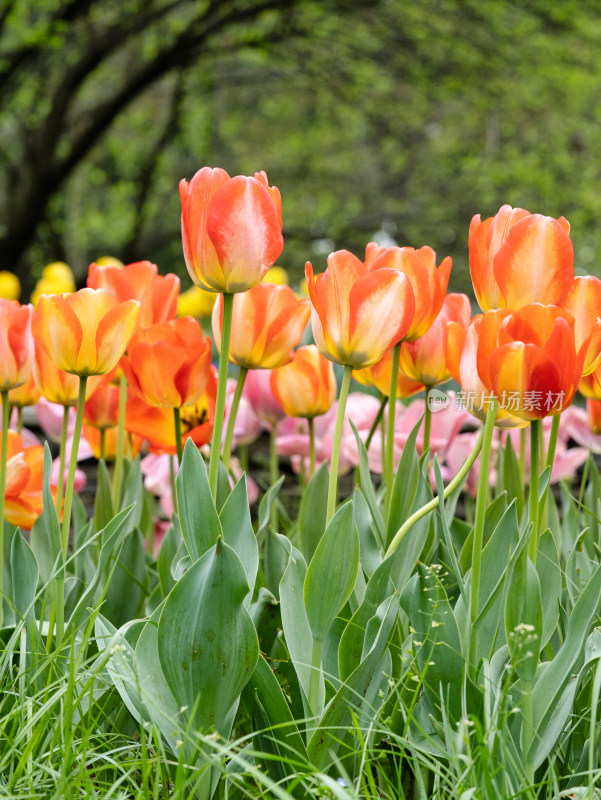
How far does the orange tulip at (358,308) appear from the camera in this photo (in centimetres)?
77

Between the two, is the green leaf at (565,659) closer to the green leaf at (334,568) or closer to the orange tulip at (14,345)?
the green leaf at (334,568)

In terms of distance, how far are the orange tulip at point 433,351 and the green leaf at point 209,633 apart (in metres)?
0.40

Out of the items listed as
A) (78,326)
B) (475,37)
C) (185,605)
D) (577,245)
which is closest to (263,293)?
(78,326)

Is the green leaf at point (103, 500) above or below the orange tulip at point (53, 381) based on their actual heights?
below

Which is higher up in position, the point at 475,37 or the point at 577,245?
the point at 475,37

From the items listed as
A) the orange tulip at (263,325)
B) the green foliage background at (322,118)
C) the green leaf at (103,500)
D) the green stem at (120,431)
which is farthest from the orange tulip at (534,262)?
the green foliage background at (322,118)

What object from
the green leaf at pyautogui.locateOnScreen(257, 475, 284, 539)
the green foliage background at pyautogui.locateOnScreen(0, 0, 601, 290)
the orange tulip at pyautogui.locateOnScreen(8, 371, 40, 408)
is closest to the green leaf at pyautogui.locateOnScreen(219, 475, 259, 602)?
the green leaf at pyautogui.locateOnScreen(257, 475, 284, 539)

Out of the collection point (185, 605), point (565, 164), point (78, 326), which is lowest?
point (185, 605)

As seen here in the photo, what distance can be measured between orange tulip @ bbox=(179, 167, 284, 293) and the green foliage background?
5296 mm

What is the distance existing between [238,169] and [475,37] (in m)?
3.30

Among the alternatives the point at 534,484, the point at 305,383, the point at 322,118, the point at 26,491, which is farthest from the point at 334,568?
the point at 322,118

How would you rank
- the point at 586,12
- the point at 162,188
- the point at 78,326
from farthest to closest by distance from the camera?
the point at 162,188
the point at 586,12
the point at 78,326

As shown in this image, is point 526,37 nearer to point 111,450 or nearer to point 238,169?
point 238,169

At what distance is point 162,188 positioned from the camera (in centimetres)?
1009
